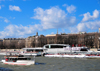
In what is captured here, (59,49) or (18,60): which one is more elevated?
(59,49)

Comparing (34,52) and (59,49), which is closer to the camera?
(34,52)

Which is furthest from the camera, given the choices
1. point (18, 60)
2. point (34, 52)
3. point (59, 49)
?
point (59, 49)

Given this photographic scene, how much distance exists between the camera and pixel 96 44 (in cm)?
12288

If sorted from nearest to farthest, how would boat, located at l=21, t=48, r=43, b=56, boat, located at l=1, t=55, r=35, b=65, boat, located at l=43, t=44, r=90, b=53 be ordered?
boat, located at l=1, t=55, r=35, b=65
boat, located at l=43, t=44, r=90, b=53
boat, located at l=21, t=48, r=43, b=56

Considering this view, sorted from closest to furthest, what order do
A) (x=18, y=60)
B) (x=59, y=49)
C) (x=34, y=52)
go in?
(x=18, y=60) < (x=34, y=52) < (x=59, y=49)

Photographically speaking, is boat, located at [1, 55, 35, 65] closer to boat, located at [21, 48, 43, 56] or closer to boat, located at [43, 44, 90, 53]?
boat, located at [21, 48, 43, 56]

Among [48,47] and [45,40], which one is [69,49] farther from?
[45,40]

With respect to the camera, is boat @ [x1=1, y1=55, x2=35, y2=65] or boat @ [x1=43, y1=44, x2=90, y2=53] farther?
boat @ [x1=43, y1=44, x2=90, y2=53]

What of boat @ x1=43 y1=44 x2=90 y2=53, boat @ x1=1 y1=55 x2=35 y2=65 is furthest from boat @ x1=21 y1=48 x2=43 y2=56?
boat @ x1=1 y1=55 x2=35 y2=65

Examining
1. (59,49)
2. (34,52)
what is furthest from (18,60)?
(59,49)

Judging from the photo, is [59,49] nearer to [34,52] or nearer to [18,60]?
[34,52]

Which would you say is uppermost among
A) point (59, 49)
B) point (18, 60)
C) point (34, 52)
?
point (59, 49)

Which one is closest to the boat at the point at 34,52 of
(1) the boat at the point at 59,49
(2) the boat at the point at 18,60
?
(1) the boat at the point at 59,49

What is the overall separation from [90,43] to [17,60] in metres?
86.5
